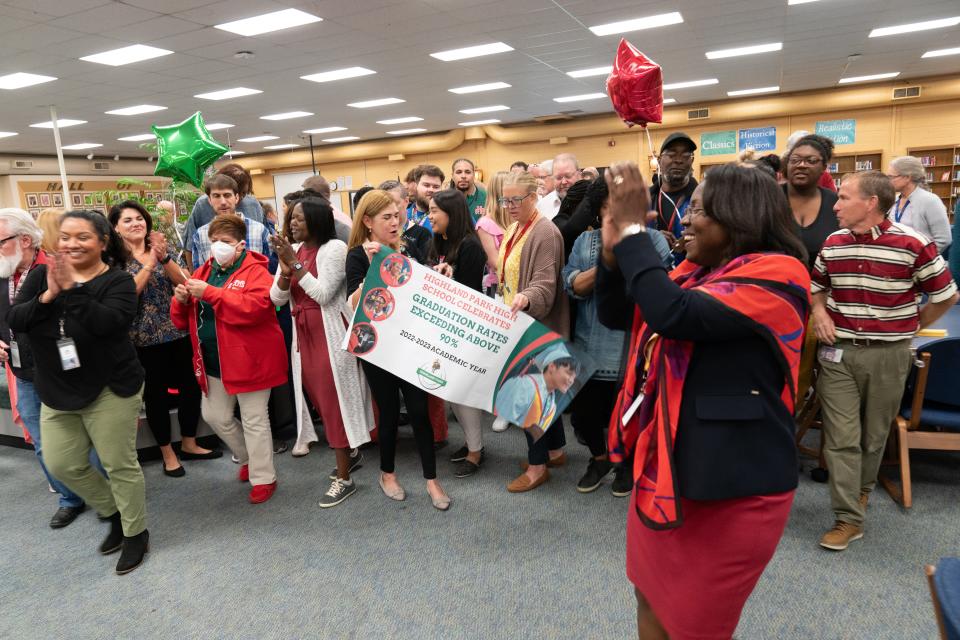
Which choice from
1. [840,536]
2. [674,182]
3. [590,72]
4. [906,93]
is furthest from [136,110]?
[906,93]

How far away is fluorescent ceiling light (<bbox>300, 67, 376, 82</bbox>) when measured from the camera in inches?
334

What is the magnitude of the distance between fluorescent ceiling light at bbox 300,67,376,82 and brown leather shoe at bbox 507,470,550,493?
719 cm

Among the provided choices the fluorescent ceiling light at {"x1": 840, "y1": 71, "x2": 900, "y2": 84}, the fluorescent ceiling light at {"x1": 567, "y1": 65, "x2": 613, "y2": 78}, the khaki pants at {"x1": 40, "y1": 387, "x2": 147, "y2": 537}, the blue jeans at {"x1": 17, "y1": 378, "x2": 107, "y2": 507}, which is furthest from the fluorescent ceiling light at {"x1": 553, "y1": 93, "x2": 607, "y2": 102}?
the khaki pants at {"x1": 40, "y1": 387, "x2": 147, "y2": 537}

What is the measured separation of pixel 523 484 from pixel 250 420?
1.49 metres

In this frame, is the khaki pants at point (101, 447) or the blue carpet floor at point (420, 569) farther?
the khaki pants at point (101, 447)

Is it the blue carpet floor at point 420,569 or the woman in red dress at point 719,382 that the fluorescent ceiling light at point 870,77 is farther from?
the woman in red dress at point 719,382

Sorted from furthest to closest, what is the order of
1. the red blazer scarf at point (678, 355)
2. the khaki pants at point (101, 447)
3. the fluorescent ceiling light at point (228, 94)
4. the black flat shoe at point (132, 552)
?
the fluorescent ceiling light at point (228, 94) < the black flat shoe at point (132, 552) < the khaki pants at point (101, 447) < the red blazer scarf at point (678, 355)

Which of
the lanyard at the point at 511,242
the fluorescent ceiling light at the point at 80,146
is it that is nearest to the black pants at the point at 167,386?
the lanyard at the point at 511,242

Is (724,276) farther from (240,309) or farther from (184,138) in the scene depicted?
(184,138)

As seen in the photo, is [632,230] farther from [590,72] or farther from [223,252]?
[590,72]

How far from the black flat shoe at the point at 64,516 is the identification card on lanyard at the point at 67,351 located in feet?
3.96

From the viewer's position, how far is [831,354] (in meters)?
2.55

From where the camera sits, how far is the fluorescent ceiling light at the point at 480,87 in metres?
9.91

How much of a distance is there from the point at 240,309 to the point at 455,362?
113 cm
